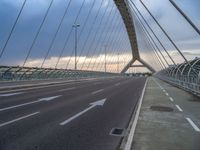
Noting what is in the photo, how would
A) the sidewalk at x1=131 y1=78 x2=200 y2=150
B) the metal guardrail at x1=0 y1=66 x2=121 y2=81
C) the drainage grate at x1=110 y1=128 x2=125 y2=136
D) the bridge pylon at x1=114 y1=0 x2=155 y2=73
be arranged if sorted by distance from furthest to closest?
1. the bridge pylon at x1=114 y1=0 x2=155 y2=73
2. the metal guardrail at x1=0 y1=66 x2=121 y2=81
3. the drainage grate at x1=110 y1=128 x2=125 y2=136
4. the sidewalk at x1=131 y1=78 x2=200 y2=150

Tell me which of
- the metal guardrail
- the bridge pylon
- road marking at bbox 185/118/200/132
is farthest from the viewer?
the bridge pylon

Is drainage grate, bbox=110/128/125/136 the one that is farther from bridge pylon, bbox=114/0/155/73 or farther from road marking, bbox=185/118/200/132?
bridge pylon, bbox=114/0/155/73

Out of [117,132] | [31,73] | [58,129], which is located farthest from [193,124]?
[31,73]

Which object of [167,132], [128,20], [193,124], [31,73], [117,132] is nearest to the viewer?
[167,132]

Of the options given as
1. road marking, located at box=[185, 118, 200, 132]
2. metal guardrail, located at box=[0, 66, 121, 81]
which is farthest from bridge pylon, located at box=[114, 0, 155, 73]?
road marking, located at box=[185, 118, 200, 132]

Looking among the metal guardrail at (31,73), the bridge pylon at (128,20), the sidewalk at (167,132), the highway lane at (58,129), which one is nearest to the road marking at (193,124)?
the sidewalk at (167,132)

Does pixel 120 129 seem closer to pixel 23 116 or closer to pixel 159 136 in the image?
pixel 159 136

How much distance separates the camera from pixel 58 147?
6879 mm

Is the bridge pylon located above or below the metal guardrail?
above

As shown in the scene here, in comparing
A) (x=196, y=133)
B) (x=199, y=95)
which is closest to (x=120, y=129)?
(x=196, y=133)

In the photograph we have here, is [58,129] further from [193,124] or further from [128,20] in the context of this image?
[128,20]

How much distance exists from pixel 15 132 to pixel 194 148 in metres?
4.44

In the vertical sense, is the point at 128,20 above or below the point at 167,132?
above

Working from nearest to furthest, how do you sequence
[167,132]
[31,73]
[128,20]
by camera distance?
[167,132] → [31,73] → [128,20]
